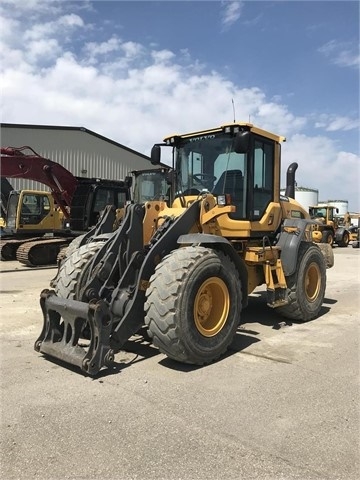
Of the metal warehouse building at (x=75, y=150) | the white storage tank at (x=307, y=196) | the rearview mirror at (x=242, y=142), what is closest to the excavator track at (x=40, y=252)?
the metal warehouse building at (x=75, y=150)

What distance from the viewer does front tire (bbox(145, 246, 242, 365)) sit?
15.4ft

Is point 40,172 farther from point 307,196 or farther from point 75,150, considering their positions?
point 307,196

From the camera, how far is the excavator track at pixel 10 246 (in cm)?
1597

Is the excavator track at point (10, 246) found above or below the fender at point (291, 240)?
below

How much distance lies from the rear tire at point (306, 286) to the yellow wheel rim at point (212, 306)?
75.2 inches

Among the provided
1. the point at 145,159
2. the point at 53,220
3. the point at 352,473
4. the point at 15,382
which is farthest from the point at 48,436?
the point at 145,159

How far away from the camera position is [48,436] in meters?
3.38

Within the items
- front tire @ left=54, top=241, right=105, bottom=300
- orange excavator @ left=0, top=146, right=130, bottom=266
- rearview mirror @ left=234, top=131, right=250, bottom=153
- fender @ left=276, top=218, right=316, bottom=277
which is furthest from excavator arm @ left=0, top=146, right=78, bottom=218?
rearview mirror @ left=234, top=131, right=250, bottom=153

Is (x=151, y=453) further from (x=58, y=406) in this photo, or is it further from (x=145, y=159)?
(x=145, y=159)

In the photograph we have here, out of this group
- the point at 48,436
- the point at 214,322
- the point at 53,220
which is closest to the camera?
the point at 48,436

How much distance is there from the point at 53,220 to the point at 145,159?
543 inches

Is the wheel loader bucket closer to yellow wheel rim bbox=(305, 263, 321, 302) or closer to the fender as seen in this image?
the fender

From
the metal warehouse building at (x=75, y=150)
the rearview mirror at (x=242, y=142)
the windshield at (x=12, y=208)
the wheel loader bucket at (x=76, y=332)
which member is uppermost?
the metal warehouse building at (x=75, y=150)

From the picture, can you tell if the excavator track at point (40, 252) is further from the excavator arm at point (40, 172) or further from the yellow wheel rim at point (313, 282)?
the yellow wheel rim at point (313, 282)
